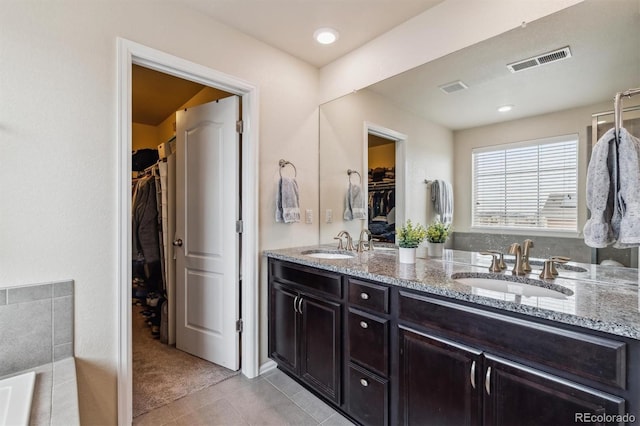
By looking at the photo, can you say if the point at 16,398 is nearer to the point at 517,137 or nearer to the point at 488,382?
the point at 488,382

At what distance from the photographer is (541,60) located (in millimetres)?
1594

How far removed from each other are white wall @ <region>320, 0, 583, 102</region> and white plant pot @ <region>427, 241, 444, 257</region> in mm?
1207

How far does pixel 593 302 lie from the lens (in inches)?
43.7

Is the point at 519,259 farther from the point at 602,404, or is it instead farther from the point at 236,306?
the point at 236,306

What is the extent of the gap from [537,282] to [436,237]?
63 centimetres

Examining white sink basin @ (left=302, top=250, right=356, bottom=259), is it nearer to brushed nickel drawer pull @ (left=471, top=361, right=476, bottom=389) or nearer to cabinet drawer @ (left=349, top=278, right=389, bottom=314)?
cabinet drawer @ (left=349, top=278, right=389, bottom=314)

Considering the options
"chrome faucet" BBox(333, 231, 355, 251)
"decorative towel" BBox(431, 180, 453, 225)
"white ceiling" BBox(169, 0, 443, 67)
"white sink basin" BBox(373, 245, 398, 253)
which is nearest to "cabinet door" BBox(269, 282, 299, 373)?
"chrome faucet" BBox(333, 231, 355, 251)

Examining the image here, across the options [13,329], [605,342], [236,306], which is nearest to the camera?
[605,342]

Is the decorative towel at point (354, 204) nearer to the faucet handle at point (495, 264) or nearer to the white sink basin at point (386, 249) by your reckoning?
the white sink basin at point (386, 249)

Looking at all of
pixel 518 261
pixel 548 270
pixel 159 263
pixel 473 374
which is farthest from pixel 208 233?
pixel 548 270

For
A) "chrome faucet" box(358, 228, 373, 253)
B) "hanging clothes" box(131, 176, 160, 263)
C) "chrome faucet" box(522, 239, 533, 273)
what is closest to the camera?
"chrome faucet" box(522, 239, 533, 273)

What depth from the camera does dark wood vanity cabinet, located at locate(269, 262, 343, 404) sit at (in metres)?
1.82

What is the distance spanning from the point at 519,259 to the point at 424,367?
0.74 meters

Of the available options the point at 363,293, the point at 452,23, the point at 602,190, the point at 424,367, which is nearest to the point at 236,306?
the point at 363,293
